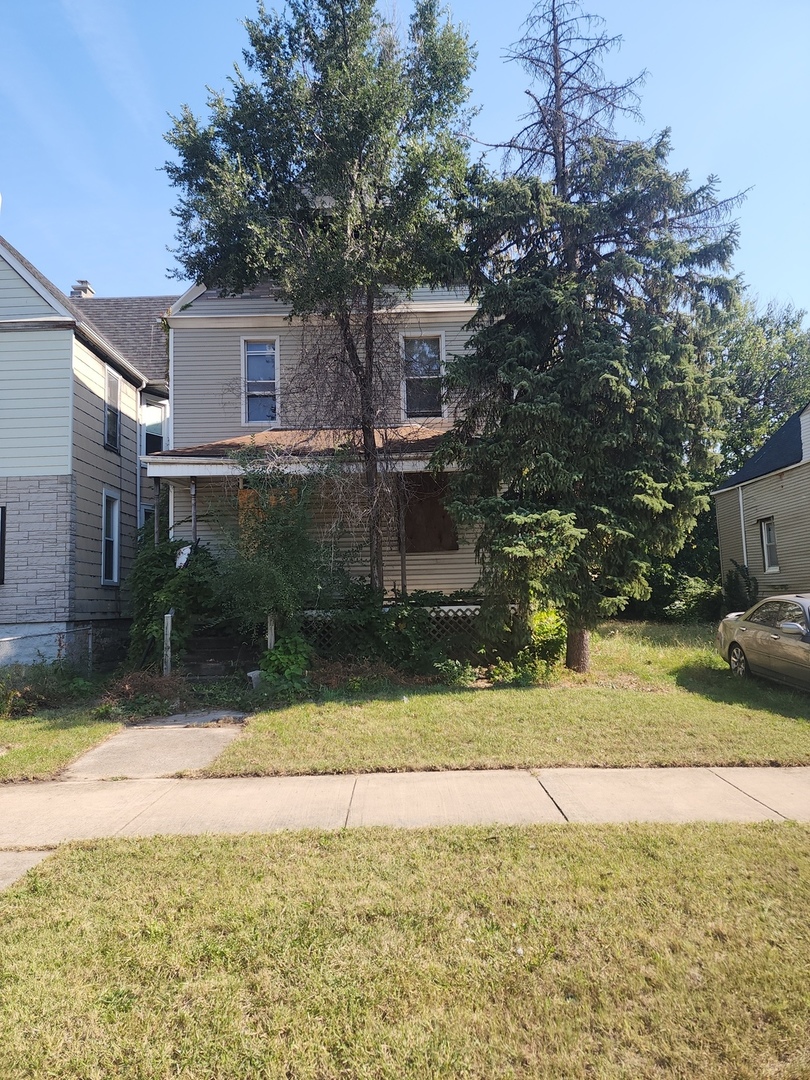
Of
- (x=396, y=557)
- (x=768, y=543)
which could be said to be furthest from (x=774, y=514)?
(x=396, y=557)

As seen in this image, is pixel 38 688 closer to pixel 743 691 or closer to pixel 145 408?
pixel 145 408

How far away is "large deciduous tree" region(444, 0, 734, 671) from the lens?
32.2ft

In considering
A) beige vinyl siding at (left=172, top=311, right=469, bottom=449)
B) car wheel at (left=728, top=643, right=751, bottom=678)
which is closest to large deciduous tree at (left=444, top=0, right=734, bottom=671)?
car wheel at (left=728, top=643, right=751, bottom=678)

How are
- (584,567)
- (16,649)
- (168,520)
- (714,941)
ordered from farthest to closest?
1. (168,520)
2. (16,649)
3. (584,567)
4. (714,941)

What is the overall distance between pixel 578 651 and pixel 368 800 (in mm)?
6177

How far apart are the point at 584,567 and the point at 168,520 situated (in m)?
8.62

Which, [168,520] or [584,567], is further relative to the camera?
[168,520]

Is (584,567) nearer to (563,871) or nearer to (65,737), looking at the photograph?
(563,871)

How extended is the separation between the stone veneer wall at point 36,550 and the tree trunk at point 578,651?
9146 mm

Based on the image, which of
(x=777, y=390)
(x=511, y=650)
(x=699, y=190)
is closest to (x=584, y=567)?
(x=511, y=650)

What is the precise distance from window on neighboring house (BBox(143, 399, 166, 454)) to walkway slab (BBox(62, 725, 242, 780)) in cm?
1157

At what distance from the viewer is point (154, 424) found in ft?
61.1

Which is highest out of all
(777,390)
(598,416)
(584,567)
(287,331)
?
(777,390)

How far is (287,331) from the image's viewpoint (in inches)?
593
